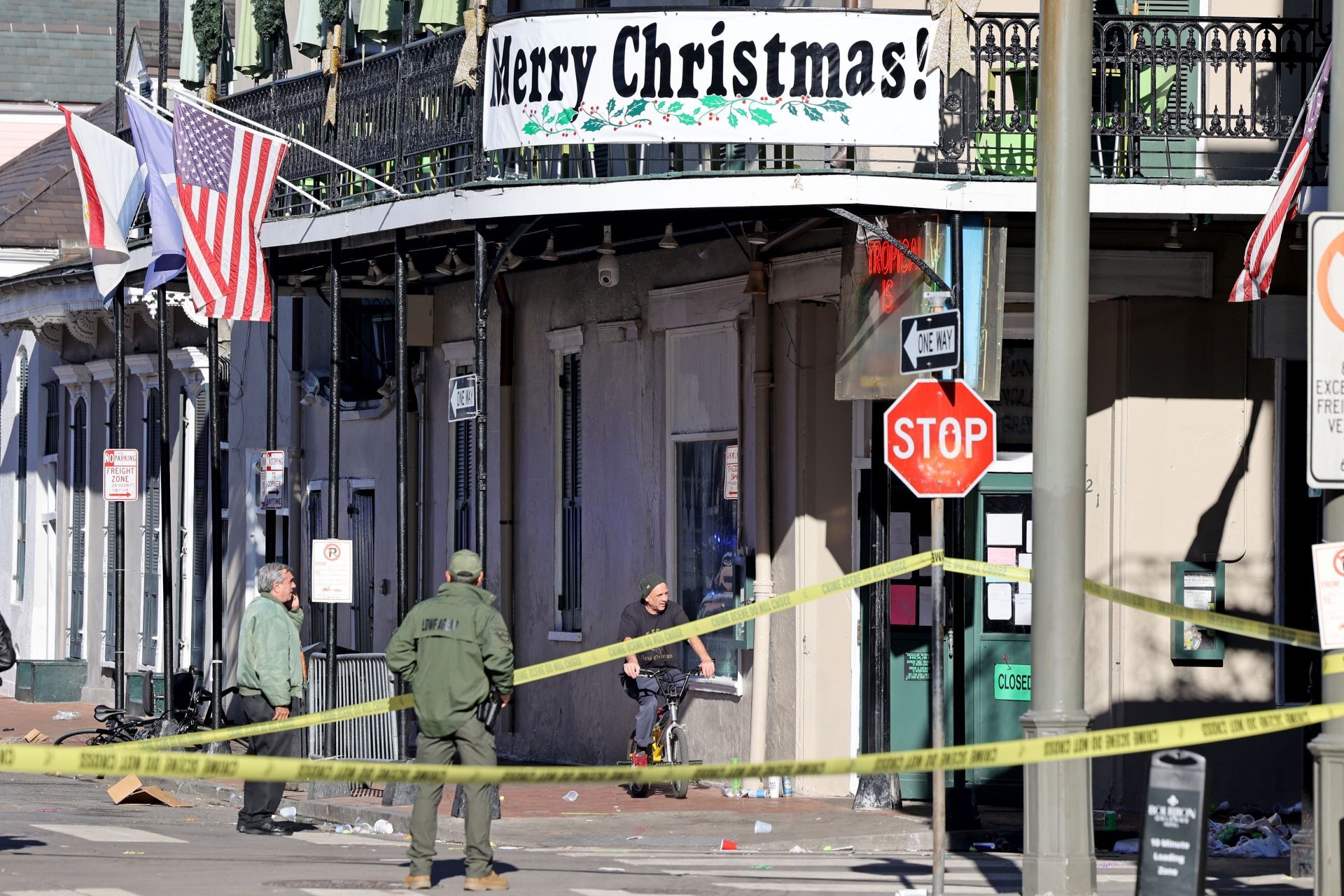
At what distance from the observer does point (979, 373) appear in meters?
14.7

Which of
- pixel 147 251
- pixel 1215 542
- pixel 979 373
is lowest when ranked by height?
pixel 1215 542

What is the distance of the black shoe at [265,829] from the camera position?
15199 millimetres

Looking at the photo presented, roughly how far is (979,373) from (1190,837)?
19.5 ft

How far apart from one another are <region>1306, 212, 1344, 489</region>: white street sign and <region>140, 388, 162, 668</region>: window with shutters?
20.0 m

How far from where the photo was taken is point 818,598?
13.5 meters

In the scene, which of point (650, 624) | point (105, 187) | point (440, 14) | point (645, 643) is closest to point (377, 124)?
point (440, 14)

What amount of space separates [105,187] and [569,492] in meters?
4.85

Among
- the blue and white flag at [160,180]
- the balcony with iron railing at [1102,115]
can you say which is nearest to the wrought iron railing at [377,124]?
the balcony with iron railing at [1102,115]

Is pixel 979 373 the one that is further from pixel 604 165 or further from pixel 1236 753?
pixel 604 165

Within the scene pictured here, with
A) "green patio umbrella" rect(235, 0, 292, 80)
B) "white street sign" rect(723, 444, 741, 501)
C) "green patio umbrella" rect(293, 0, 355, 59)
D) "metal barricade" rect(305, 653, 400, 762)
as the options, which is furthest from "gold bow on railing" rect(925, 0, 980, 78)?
"green patio umbrella" rect(235, 0, 292, 80)

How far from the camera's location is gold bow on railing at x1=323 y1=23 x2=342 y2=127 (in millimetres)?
18641

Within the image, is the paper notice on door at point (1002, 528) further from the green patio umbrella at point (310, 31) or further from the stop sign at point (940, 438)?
the green patio umbrella at point (310, 31)

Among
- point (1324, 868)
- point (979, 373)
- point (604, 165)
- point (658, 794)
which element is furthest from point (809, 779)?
point (1324, 868)

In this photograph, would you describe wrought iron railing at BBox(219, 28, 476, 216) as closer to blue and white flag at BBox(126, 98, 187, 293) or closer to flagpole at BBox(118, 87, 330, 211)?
flagpole at BBox(118, 87, 330, 211)
